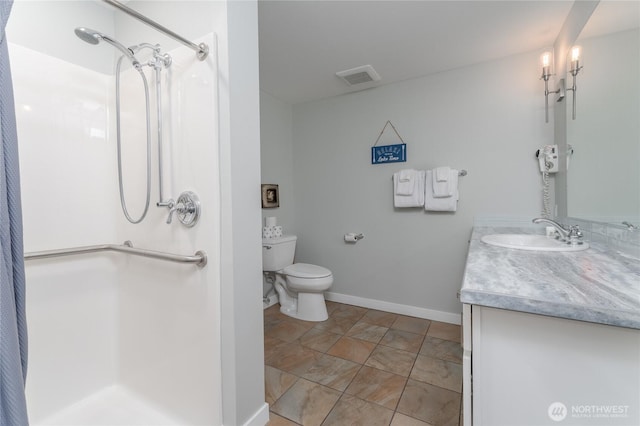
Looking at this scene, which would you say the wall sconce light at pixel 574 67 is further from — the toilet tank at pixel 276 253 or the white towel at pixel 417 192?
the toilet tank at pixel 276 253

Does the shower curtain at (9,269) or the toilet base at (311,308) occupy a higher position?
the shower curtain at (9,269)

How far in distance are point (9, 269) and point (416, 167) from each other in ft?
8.26

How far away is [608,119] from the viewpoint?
1.33 meters

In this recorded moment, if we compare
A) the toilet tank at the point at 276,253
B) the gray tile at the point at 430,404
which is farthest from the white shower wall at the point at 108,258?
the toilet tank at the point at 276,253

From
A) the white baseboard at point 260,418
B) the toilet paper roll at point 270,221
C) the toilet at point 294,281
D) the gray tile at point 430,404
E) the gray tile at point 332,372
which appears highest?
the toilet paper roll at point 270,221

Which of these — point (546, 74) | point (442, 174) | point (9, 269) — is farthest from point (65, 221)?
point (546, 74)

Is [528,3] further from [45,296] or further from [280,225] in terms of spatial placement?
[45,296]

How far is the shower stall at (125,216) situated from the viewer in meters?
1.21

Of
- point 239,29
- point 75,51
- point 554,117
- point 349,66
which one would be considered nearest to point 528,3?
point 554,117

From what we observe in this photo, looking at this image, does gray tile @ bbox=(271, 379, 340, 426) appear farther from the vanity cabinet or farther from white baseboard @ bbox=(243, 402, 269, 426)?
the vanity cabinet

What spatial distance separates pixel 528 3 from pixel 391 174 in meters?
1.43

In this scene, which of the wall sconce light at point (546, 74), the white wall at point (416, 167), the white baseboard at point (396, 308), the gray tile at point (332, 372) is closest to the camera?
the gray tile at point (332, 372)

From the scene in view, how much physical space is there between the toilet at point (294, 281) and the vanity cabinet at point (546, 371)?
5.53 ft

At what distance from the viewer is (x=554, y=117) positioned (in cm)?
200
